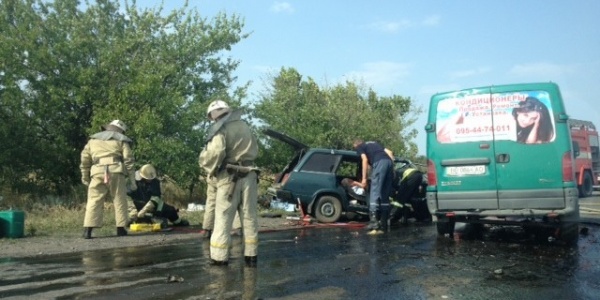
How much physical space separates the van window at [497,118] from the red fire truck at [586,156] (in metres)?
15.0

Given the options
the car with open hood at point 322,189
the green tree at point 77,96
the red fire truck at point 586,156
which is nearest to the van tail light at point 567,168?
the car with open hood at point 322,189

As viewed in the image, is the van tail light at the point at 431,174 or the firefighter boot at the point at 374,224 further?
the firefighter boot at the point at 374,224

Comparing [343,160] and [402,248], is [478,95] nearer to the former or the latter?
[402,248]

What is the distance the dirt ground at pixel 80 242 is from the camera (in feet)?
28.1

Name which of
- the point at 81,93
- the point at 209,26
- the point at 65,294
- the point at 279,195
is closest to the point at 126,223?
the point at 279,195

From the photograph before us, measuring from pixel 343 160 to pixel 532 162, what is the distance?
5.80 metres

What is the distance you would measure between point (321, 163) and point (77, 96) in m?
7.73

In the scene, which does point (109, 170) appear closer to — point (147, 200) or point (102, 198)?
point (102, 198)

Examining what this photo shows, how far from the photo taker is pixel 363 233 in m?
11.1

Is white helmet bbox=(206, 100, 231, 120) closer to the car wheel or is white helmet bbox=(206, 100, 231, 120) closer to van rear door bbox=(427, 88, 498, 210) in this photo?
van rear door bbox=(427, 88, 498, 210)

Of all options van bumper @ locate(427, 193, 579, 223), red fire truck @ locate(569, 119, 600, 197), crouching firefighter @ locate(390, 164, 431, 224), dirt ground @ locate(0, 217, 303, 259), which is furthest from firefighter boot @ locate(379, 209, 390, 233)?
red fire truck @ locate(569, 119, 600, 197)

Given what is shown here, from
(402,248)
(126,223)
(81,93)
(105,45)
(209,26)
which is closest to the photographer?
(402,248)

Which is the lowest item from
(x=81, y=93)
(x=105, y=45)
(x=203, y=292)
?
(x=203, y=292)

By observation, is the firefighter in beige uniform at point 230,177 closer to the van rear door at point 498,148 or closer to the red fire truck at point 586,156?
the van rear door at point 498,148
